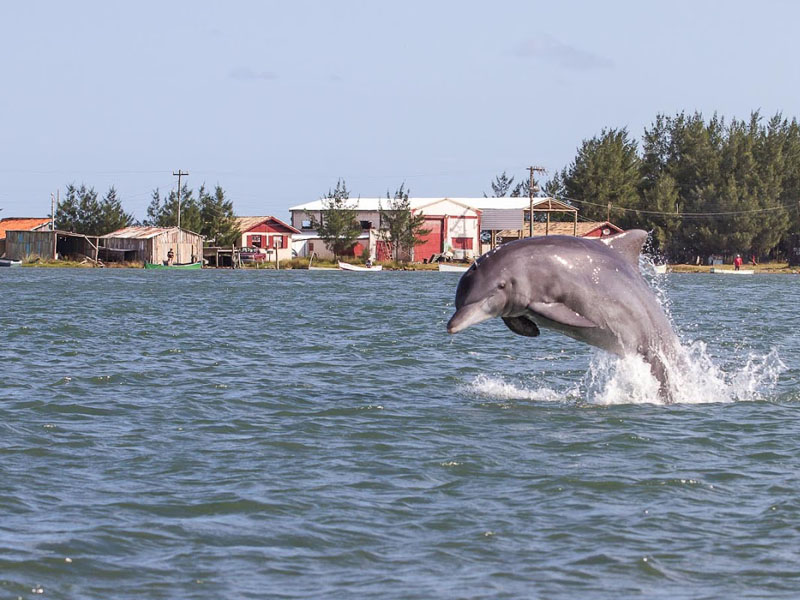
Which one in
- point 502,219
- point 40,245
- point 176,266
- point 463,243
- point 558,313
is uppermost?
point 502,219

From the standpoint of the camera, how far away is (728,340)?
3106 cm

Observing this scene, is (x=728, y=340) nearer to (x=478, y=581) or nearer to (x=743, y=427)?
(x=743, y=427)

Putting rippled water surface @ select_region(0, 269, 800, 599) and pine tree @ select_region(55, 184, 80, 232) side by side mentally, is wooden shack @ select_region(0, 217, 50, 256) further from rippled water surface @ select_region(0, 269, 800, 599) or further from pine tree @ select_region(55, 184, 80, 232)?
rippled water surface @ select_region(0, 269, 800, 599)

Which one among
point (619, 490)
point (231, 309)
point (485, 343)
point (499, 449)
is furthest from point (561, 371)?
point (231, 309)

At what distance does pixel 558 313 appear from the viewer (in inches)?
568

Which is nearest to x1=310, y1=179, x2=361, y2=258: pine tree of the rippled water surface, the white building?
the white building

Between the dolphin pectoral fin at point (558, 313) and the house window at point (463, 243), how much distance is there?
97600 millimetres

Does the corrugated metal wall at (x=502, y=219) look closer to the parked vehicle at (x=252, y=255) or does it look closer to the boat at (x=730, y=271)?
the boat at (x=730, y=271)

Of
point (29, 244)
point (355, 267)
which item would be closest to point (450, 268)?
point (355, 267)

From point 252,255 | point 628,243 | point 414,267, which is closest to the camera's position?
point 628,243

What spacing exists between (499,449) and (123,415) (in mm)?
5691

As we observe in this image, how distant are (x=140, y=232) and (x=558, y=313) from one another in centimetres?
9801

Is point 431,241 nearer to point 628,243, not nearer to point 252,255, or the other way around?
point 252,255

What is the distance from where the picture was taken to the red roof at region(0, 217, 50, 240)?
110750 millimetres
